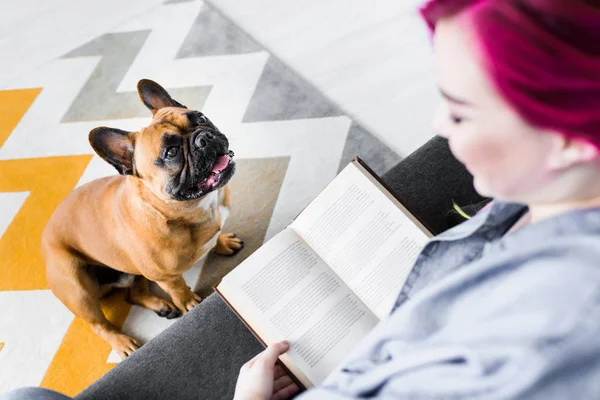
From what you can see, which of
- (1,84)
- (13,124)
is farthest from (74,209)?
(1,84)

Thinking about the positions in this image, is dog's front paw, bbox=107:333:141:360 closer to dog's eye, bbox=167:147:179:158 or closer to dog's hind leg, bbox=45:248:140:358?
dog's hind leg, bbox=45:248:140:358

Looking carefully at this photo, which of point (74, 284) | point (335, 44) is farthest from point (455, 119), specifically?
point (335, 44)

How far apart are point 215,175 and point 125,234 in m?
0.31

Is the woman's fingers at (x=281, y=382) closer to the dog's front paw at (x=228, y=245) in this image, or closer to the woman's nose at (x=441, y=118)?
the woman's nose at (x=441, y=118)

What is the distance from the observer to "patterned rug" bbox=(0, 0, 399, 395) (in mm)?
1938

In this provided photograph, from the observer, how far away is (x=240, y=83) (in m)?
2.63

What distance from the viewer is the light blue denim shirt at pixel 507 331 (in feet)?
1.72

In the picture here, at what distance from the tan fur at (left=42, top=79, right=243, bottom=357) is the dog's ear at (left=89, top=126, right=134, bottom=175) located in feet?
0.11

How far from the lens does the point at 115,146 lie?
1.50 m

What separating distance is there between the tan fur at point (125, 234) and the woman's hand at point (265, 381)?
686mm

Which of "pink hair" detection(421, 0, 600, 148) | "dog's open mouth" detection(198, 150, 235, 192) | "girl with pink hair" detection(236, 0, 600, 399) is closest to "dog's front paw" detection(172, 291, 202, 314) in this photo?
"dog's open mouth" detection(198, 150, 235, 192)

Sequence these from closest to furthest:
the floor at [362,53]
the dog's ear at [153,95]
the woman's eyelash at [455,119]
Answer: the woman's eyelash at [455,119]
the dog's ear at [153,95]
the floor at [362,53]

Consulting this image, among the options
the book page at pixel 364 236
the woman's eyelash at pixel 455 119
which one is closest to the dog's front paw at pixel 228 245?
the book page at pixel 364 236

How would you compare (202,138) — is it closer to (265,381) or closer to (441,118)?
(265,381)
